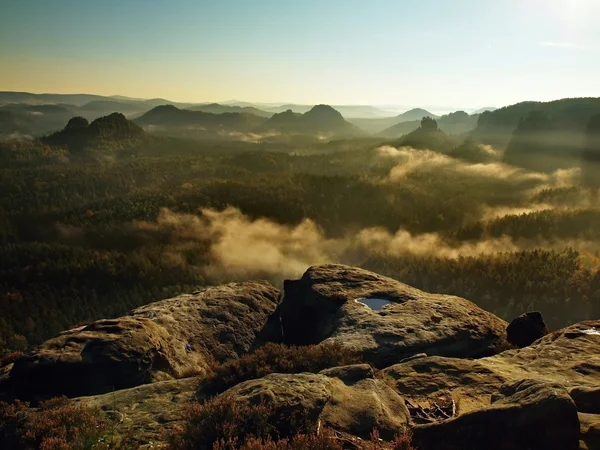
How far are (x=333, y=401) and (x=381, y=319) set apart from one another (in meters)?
15.7

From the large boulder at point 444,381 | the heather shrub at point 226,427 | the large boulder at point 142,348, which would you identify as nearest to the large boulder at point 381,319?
the large boulder at point 444,381

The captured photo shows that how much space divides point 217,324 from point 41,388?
614 inches

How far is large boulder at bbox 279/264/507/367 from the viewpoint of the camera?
27594 millimetres

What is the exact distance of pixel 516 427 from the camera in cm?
1231

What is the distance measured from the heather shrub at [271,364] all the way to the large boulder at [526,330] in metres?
15.1

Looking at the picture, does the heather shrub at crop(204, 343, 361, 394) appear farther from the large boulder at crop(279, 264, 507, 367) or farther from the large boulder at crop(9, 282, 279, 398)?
the large boulder at crop(9, 282, 279, 398)

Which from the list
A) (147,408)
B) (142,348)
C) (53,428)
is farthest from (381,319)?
(53,428)

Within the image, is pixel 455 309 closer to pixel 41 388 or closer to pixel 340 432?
pixel 340 432

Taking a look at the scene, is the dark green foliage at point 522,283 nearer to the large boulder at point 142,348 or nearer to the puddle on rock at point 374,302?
the puddle on rock at point 374,302

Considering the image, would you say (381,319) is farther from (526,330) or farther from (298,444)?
(298,444)

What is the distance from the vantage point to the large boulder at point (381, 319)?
2759cm

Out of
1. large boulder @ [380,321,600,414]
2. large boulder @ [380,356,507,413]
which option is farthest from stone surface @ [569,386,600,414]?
large boulder @ [380,356,507,413]

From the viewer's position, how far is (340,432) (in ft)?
47.4

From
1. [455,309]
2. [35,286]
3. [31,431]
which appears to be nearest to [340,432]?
[31,431]
